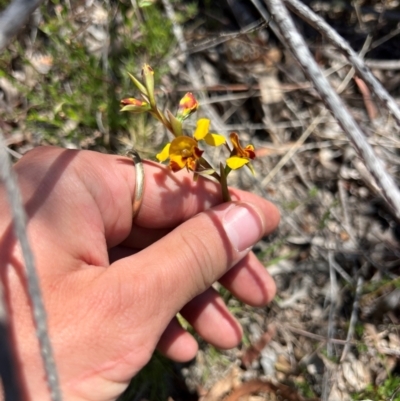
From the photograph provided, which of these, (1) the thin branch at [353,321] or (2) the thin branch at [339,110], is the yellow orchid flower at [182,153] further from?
(1) the thin branch at [353,321]

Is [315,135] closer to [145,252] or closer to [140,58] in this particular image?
[140,58]

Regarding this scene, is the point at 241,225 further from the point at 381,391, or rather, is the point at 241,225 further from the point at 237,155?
the point at 381,391

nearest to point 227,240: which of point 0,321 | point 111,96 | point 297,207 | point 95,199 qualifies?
point 95,199

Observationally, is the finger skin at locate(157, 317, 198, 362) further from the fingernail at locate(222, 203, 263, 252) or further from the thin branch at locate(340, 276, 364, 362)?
the thin branch at locate(340, 276, 364, 362)

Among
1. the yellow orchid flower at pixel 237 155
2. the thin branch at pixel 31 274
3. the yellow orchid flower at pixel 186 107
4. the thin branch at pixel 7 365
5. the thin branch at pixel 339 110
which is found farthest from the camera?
the yellow orchid flower at pixel 186 107

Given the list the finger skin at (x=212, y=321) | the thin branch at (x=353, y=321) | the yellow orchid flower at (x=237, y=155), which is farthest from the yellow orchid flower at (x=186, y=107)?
the thin branch at (x=353, y=321)

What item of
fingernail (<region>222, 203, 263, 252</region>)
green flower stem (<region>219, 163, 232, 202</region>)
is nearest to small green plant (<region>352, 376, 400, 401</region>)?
fingernail (<region>222, 203, 263, 252</region>)

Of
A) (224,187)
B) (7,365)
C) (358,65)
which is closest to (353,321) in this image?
(224,187)

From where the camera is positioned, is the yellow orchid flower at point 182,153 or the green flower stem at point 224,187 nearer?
the yellow orchid flower at point 182,153
